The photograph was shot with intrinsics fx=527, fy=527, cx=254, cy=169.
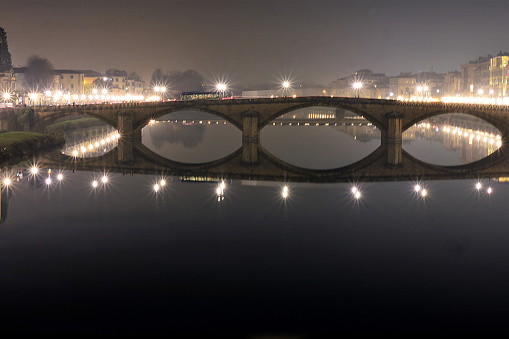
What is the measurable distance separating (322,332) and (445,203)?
71.6 ft

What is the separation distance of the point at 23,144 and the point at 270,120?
31.3m

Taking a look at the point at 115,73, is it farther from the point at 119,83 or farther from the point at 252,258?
the point at 252,258

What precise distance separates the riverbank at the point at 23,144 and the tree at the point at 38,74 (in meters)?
73.3

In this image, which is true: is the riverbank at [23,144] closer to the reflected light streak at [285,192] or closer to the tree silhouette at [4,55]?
the reflected light streak at [285,192]

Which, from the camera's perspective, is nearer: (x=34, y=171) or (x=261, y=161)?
(x=34, y=171)

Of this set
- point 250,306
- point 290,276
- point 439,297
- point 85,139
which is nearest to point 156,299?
point 250,306

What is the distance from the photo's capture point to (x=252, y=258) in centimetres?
2362

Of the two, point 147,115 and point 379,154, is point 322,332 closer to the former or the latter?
point 379,154

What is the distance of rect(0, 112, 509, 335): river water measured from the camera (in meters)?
17.8

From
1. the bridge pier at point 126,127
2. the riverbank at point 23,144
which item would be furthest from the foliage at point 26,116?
the bridge pier at point 126,127

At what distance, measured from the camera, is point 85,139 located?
78312 millimetres

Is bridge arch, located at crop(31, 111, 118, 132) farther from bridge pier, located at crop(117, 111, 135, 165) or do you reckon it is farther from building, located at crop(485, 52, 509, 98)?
building, located at crop(485, 52, 509, 98)

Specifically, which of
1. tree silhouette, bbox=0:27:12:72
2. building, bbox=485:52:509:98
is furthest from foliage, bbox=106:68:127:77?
building, bbox=485:52:509:98

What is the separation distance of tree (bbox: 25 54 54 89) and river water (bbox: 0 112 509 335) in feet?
327
